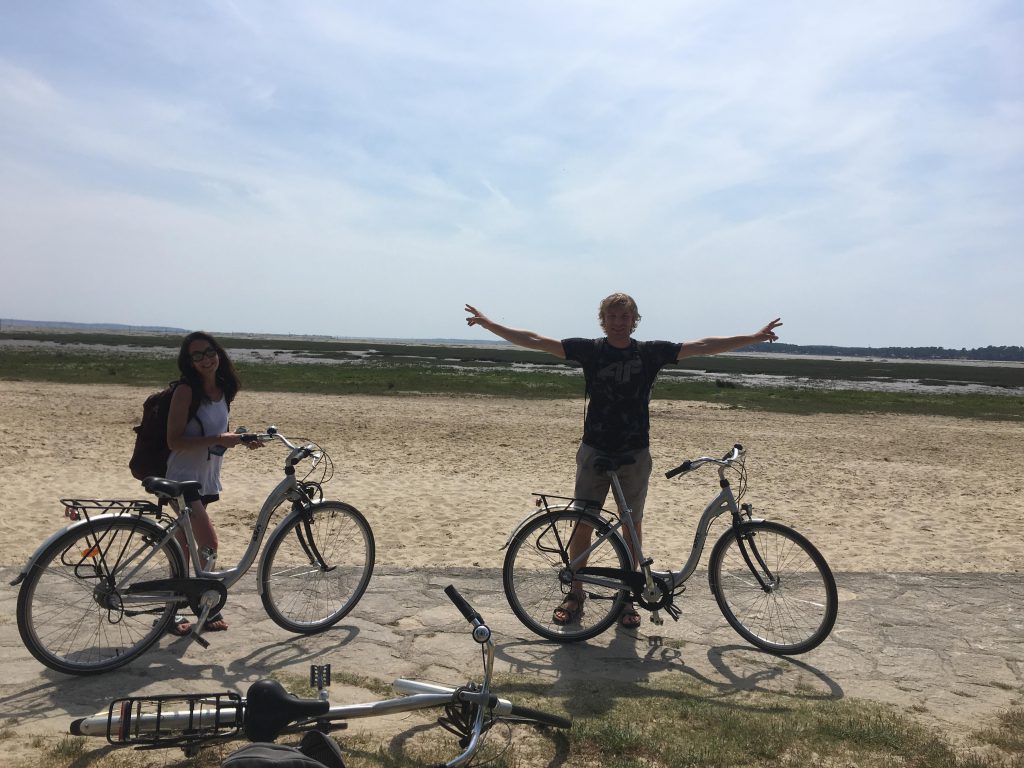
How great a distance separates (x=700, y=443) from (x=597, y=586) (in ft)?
41.8

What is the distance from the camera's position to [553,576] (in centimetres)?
506

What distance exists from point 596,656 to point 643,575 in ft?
2.03

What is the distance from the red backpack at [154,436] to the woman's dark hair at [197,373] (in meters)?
0.09

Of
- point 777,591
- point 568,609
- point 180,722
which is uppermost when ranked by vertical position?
point 777,591

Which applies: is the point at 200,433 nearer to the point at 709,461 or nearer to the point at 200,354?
the point at 200,354

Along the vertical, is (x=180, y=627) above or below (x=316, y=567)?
below

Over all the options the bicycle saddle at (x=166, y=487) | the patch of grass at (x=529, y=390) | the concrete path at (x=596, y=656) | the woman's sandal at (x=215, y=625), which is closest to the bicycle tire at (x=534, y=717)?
the concrete path at (x=596, y=656)

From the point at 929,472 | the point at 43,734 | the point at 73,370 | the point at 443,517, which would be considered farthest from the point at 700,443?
the point at 73,370

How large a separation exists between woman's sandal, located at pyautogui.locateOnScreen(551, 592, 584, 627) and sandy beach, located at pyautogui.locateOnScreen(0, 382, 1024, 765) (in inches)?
10.5

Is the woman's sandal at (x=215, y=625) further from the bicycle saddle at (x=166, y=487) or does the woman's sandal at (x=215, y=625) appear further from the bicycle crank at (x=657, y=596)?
the bicycle crank at (x=657, y=596)

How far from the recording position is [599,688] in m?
4.15

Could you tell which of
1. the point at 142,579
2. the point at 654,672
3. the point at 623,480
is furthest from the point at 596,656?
the point at 142,579

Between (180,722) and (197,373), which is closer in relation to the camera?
(180,722)

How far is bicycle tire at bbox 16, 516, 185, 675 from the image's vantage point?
3961mm
